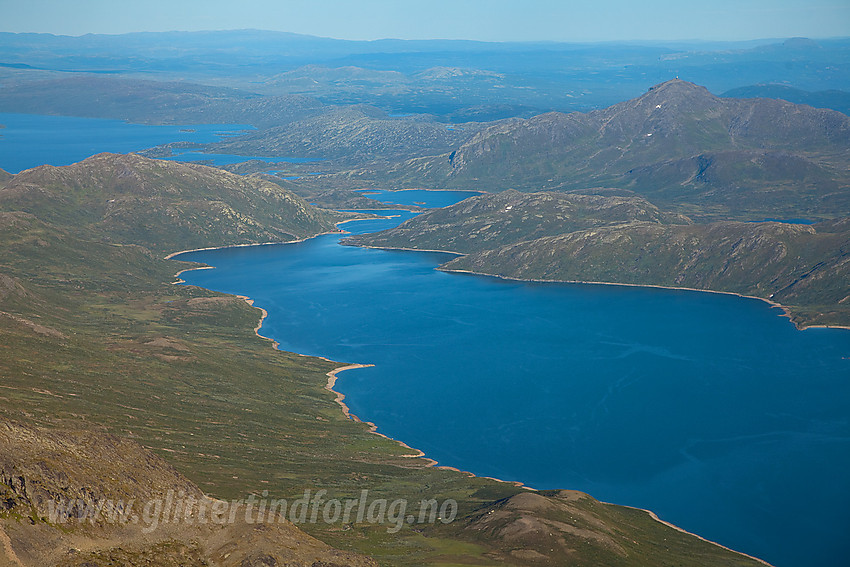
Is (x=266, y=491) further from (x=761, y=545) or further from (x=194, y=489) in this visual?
(x=761, y=545)

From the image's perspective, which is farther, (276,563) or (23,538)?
(276,563)

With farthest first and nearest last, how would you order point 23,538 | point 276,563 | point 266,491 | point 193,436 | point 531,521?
point 193,436 < point 266,491 < point 531,521 < point 276,563 < point 23,538

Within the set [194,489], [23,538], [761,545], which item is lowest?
[761,545]

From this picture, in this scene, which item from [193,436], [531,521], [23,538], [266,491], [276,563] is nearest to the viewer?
[23,538]

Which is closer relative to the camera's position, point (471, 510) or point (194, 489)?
point (194, 489)

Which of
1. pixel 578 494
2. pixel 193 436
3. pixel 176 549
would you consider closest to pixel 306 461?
pixel 193 436

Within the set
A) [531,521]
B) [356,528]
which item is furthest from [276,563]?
[531,521]

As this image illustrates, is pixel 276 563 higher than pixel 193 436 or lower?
higher

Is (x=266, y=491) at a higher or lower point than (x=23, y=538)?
lower

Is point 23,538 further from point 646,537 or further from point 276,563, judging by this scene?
point 646,537
